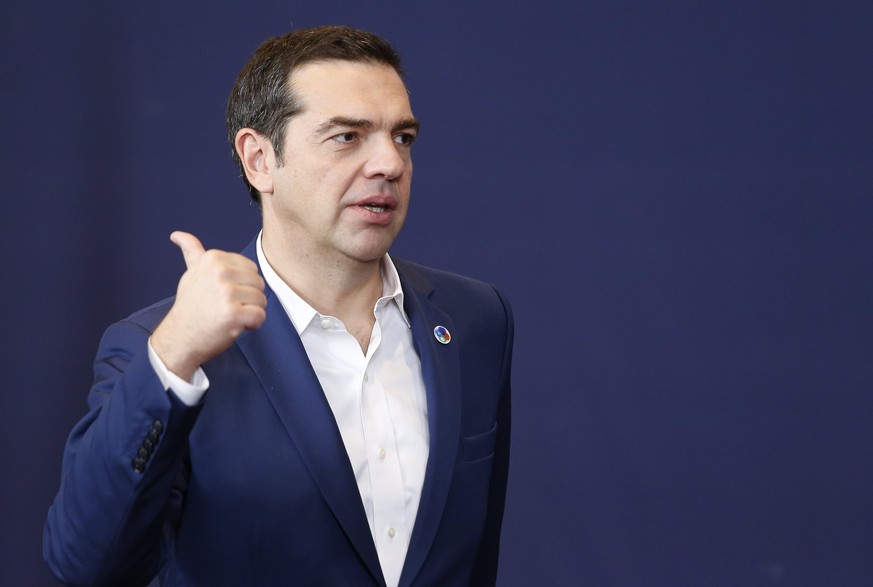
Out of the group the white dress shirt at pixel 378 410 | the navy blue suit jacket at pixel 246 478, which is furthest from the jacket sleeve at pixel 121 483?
the white dress shirt at pixel 378 410

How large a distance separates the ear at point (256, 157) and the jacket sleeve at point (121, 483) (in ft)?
1.70

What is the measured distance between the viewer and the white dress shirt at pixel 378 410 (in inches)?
65.8

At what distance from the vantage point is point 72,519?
141cm

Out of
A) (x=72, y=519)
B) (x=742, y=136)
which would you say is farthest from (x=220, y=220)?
(x=72, y=519)

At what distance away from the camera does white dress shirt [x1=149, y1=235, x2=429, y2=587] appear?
5.49 feet

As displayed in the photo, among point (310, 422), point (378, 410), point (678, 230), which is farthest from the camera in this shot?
point (678, 230)

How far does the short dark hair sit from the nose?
141 mm

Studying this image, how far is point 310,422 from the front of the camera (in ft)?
5.26

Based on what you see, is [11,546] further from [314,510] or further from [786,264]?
[786,264]

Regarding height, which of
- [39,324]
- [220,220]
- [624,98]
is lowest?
[39,324]

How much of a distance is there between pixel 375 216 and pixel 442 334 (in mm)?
257

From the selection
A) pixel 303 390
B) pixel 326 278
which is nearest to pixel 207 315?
pixel 303 390

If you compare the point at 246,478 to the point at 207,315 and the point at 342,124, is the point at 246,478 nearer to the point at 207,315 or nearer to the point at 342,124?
the point at 207,315

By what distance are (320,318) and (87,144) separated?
57.0 inches
